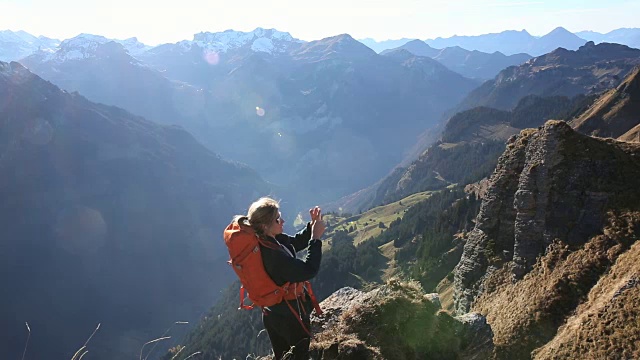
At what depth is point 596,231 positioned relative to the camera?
17.0 m

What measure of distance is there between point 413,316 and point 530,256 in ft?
30.0

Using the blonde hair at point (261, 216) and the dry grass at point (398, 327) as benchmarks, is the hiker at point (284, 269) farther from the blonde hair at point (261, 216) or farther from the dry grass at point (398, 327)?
the dry grass at point (398, 327)

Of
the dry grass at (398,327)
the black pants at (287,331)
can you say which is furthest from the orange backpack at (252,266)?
the dry grass at (398,327)

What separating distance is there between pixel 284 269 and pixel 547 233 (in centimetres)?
1506

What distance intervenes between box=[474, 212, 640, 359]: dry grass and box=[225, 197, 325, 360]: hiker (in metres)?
8.76

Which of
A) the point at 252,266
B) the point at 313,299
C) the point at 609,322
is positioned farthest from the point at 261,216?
the point at 609,322

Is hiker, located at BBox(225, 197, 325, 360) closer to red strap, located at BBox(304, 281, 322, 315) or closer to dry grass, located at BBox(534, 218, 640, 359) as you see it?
red strap, located at BBox(304, 281, 322, 315)

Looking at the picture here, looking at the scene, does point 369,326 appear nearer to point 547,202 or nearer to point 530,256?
point 530,256

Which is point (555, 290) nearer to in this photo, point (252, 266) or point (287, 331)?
point (287, 331)

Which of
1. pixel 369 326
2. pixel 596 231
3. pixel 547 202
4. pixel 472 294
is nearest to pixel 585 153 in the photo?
pixel 547 202

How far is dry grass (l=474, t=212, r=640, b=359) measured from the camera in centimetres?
1524

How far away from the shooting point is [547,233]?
62.5 feet

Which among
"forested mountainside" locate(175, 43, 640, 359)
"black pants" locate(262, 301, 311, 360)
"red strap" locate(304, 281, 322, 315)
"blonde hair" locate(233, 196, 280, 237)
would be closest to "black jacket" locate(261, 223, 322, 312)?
"blonde hair" locate(233, 196, 280, 237)

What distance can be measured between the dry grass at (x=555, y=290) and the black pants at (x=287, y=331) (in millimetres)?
8588
